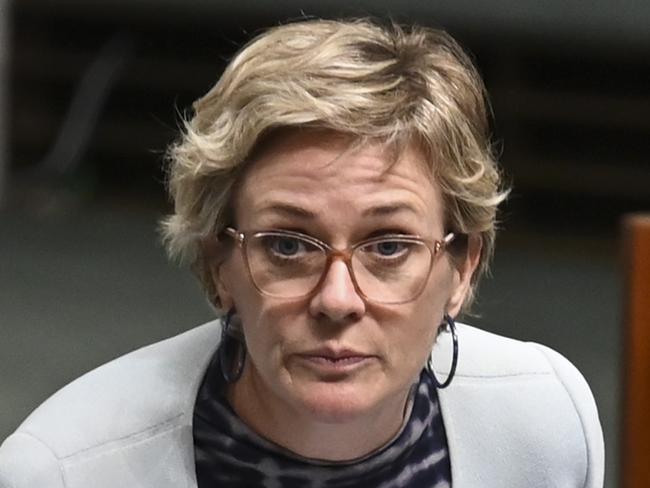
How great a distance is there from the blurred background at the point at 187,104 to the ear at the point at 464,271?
12.6 ft

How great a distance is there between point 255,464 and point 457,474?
261 millimetres

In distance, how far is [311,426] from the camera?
5.39ft

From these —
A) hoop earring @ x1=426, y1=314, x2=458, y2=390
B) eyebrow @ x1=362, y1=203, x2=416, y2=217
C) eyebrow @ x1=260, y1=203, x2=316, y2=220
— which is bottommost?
hoop earring @ x1=426, y1=314, x2=458, y2=390

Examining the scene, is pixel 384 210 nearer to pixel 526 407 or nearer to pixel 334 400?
pixel 334 400

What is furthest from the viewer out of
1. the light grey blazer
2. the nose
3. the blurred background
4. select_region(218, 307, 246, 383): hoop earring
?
the blurred background

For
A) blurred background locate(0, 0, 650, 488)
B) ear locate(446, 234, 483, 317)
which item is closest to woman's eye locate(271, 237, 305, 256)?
ear locate(446, 234, 483, 317)

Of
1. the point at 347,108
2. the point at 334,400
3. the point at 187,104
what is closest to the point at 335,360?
the point at 334,400

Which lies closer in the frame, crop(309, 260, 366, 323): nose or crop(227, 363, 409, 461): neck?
crop(309, 260, 366, 323): nose

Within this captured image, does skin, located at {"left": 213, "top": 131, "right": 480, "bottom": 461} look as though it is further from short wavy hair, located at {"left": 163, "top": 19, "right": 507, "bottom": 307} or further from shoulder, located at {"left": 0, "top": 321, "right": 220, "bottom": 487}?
shoulder, located at {"left": 0, "top": 321, "right": 220, "bottom": 487}

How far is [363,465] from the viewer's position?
5.56 ft

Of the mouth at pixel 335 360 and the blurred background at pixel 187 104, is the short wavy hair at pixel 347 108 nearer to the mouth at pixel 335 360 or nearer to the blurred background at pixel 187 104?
the mouth at pixel 335 360

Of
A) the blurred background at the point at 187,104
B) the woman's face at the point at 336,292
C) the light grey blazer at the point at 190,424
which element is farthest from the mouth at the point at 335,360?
the blurred background at the point at 187,104

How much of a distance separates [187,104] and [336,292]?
16.5 feet

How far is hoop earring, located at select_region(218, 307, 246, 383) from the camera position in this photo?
5.70ft
